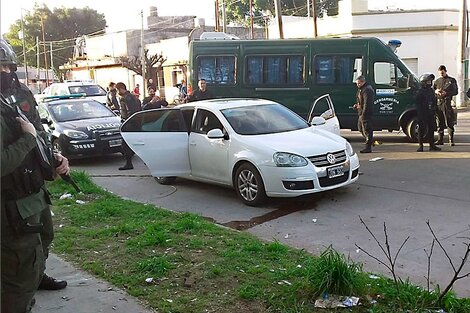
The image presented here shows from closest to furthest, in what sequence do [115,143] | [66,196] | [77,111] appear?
1. [66,196]
2. [115,143]
3. [77,111]

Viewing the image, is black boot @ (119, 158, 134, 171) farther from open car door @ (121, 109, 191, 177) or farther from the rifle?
the rifle

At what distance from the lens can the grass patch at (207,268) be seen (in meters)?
3.95

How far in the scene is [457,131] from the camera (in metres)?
14.6

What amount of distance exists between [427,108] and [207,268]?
313 inches

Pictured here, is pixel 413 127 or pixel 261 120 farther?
pixel 413 127

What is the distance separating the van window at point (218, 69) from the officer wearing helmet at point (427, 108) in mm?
4674

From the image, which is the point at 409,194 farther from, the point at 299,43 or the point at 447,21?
the point at 447,21

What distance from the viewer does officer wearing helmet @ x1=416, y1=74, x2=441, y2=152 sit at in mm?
11102

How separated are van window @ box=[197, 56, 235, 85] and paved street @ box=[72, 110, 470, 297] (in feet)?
12.4

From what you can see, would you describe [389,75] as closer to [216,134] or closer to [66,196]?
[216,134]

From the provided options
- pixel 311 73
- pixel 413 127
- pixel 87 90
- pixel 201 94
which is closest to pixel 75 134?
pixel 201 94

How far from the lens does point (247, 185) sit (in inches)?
301

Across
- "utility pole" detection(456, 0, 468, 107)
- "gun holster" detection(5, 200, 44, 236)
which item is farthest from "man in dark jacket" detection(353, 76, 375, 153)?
"utility pole" detection(456, 0, 468, 107)

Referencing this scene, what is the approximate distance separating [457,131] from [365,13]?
13638 millimetres
